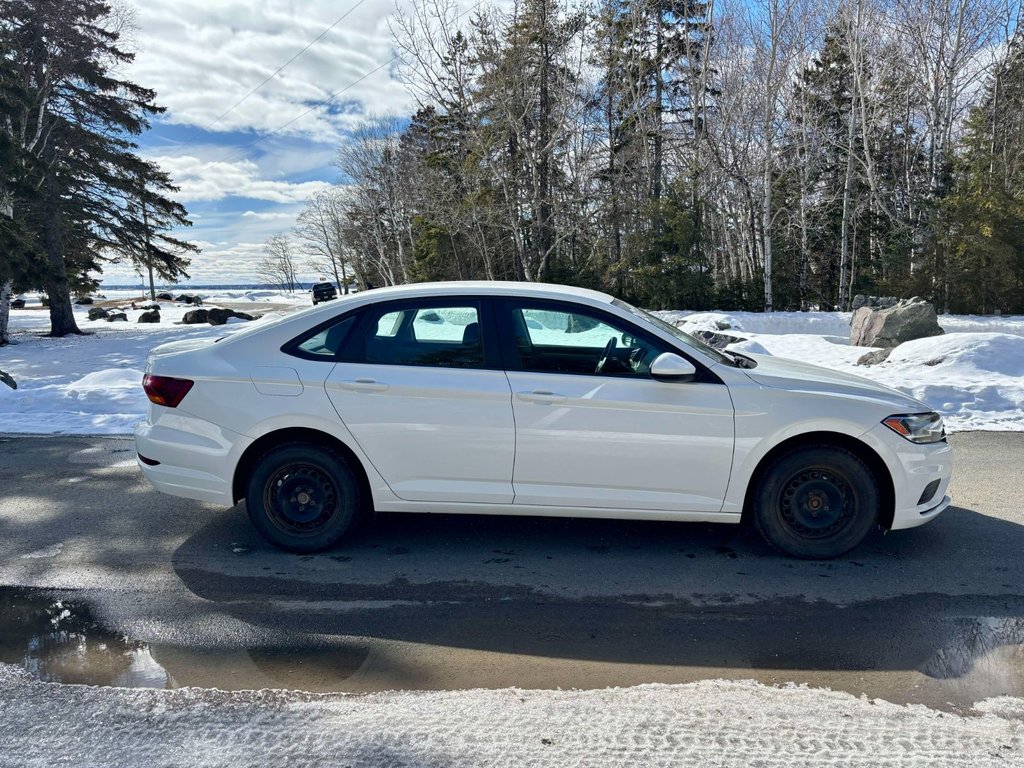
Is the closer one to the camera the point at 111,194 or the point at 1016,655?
the point at 1016,655

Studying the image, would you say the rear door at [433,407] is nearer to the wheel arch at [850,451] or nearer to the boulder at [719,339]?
the wheel arch at [850,451]

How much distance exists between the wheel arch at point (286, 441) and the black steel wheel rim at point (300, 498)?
0.52 ft

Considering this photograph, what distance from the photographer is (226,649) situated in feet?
11.3

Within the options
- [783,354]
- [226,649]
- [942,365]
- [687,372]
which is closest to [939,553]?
[687,372]

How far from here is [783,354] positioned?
14.8m

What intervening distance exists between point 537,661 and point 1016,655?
2.22 meters

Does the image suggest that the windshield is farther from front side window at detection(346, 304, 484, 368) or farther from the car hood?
front side window at detection(346, 304, 484, 368)

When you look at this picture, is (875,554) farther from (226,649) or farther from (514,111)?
(514,111)

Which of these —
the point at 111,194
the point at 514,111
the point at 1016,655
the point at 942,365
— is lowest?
the point at 1016,655

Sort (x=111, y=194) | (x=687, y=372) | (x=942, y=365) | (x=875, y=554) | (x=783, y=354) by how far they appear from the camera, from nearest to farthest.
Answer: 1. (x=687, y=372)
2. (x=875, y=554)
3. (x=942, y=365)
4. (x=783, y=354)
5. (x=111, y=194)

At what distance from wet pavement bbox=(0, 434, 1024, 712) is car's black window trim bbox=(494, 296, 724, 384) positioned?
1169 millimetres

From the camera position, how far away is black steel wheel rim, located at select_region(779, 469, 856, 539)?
4.33 m

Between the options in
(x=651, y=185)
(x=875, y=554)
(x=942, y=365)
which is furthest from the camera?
(x=651, y=185)

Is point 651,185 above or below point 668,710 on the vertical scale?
above
